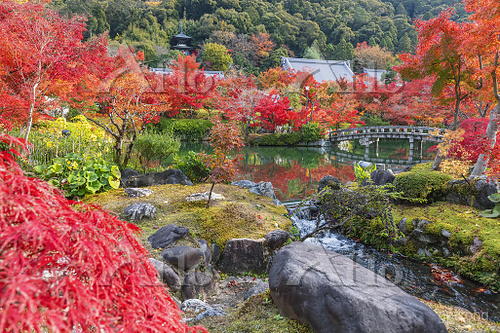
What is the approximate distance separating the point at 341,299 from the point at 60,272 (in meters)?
1.50

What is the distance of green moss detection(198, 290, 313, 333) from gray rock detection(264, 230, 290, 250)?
1540mm

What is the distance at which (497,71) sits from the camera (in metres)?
5.30

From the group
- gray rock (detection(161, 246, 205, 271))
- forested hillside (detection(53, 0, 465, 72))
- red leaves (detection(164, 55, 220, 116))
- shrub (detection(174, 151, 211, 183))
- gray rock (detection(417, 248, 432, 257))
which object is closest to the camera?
gray rock (detection(161, 246, 205, 271))

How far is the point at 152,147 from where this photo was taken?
23.6 feet

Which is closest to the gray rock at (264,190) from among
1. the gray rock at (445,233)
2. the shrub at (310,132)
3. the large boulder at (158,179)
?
the large boulder at (158,179)

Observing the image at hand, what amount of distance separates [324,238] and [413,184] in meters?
1.90

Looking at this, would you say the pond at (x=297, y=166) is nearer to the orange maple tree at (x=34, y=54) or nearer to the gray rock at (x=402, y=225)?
the gray rock at (x=402, y=225)

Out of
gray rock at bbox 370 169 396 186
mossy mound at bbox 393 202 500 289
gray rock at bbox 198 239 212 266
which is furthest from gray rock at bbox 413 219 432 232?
gray rock at bbox 198 239 212 266

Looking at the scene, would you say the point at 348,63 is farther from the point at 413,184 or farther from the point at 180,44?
the point at 413,184

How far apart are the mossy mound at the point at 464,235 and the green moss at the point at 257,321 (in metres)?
3.13

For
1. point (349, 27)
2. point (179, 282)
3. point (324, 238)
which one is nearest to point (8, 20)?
point (179, 282)

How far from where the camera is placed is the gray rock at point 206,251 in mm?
3397

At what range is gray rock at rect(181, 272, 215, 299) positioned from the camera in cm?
297

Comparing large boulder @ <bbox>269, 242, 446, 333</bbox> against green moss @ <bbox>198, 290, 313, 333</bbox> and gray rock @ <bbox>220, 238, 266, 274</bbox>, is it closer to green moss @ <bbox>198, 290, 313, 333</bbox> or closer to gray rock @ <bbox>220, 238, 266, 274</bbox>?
green moss @ <bbox>198, 290, 313, 333</bbox>
